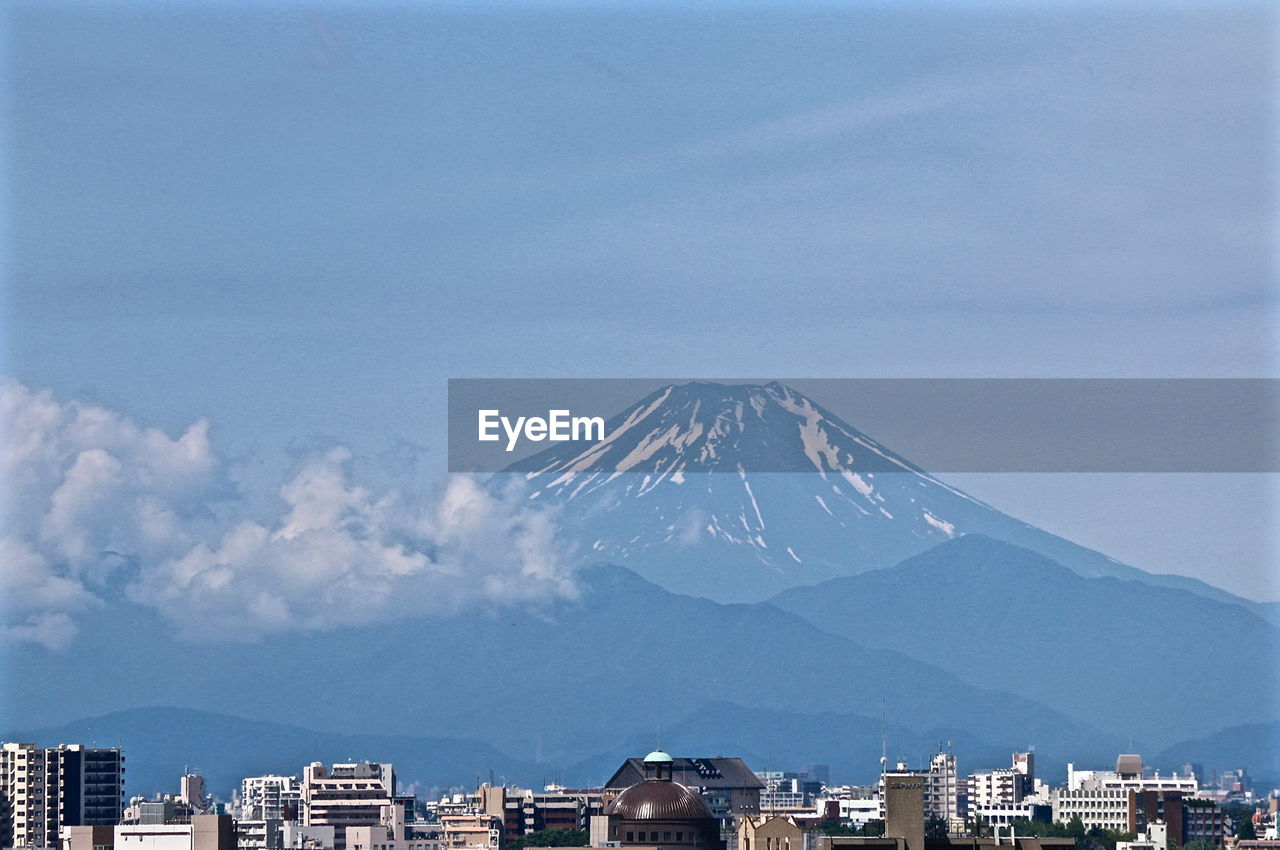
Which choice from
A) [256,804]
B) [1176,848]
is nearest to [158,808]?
[1176,848]

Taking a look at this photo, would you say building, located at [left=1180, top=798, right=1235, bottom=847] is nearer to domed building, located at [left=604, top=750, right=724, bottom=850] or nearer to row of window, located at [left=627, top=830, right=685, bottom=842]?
domed building, located at [left=604, top=750, right=724, bottom=850]

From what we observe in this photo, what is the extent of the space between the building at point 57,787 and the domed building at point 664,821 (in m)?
32.9

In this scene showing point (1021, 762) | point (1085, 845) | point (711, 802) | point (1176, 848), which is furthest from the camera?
point (1021, 762)

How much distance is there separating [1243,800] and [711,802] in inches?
1310

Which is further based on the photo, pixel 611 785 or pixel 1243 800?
pixel 1243 800

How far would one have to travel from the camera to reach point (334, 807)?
14062cm

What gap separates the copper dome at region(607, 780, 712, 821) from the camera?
8288 centimetres

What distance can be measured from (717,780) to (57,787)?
1867 inches

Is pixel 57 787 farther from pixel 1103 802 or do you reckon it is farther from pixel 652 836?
pixel 1103 802

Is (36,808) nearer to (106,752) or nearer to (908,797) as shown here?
(106,752)

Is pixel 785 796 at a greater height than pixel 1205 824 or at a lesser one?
greater

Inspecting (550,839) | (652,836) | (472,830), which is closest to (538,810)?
(472,830)

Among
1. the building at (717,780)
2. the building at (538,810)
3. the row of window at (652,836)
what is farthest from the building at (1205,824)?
→ the row of window at (652,836)

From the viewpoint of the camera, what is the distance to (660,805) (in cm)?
8312
